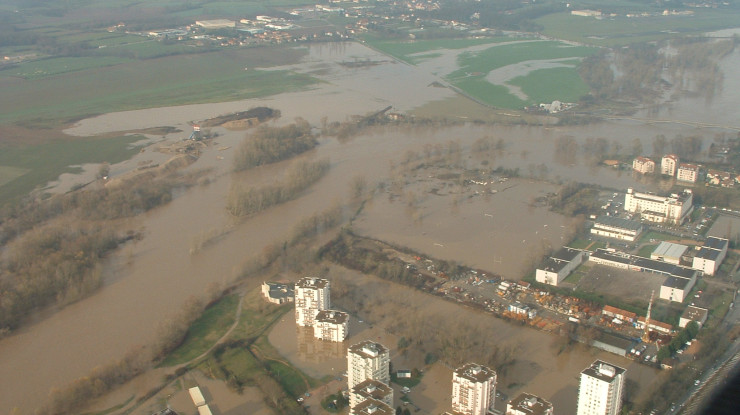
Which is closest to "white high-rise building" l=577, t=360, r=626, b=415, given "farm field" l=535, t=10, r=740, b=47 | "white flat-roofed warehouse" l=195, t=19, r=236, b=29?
"farm field" l=535, t=10, r=740, b=47

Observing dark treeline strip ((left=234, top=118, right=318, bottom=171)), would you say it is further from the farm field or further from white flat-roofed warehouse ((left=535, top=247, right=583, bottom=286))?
the farm field

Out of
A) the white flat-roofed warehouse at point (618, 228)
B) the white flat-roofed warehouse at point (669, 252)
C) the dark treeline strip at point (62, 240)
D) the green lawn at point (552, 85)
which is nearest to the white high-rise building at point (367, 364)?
the dark treeline strip at point (62, 240)

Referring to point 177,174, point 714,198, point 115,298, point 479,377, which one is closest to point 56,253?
point 115,298

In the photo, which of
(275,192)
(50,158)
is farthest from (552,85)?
(50,158)

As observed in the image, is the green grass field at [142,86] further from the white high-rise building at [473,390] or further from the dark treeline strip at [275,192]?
the white high-rise building at [473,390]

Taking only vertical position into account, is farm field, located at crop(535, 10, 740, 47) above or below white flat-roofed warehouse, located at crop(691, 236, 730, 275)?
above

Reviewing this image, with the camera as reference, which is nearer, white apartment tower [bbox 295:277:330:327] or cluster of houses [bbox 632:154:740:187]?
white apartment tower [bbox 295:277:330:327]

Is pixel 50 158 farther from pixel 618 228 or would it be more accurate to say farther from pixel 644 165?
pixel 644 165
